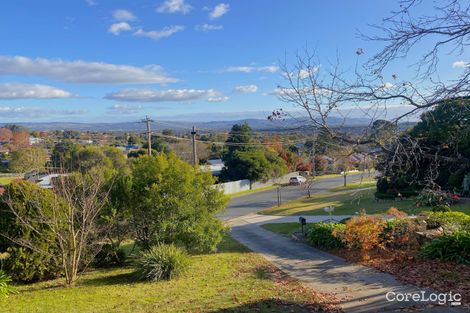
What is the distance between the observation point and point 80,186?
42.7 feet

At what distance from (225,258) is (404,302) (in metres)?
7.57

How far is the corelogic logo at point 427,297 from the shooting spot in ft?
24.7

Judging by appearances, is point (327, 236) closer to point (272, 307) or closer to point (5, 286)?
point (272, 307)

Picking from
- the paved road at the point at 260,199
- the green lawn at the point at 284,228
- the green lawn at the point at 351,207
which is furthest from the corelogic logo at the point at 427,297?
the paved road at the point at 260,199

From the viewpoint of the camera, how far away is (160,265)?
37.2 ft

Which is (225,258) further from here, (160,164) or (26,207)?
(26,207)

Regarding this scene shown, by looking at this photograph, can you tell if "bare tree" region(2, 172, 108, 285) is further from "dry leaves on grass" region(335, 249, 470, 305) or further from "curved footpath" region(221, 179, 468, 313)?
"dry leaves on grass" region(335, 249, 470, 305)

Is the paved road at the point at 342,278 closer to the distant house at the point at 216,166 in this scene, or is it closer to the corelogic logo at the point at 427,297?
the corelogic logo at the point at 427,297

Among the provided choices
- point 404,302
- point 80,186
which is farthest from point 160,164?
point 404,302

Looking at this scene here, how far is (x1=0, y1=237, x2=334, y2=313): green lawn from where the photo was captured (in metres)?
8.34

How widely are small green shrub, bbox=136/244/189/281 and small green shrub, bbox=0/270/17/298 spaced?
10.8ft

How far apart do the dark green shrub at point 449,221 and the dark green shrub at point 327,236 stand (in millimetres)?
2886

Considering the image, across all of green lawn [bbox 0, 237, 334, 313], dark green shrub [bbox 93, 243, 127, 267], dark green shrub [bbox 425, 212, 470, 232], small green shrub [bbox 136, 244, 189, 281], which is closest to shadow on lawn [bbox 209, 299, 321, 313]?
green lawn [bbox 0, 237, 334, 313]

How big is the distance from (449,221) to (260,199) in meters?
27.3
